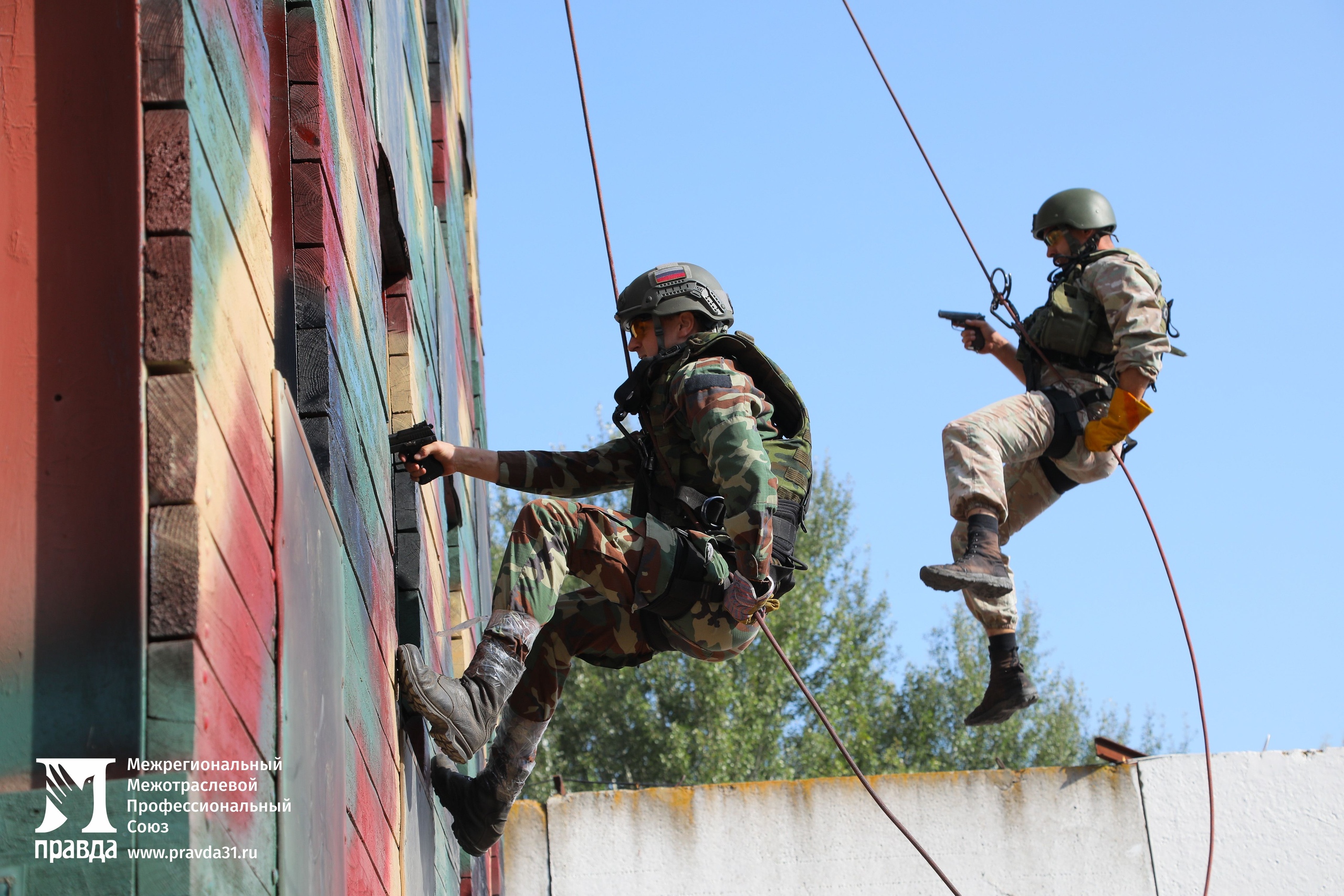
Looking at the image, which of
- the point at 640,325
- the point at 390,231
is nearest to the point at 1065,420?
the point at 640,325

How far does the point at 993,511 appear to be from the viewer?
6582 mm

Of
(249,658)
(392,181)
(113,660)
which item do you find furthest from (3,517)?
(392,181)

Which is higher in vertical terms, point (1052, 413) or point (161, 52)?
point (1052, 413)

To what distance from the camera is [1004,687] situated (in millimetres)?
6414

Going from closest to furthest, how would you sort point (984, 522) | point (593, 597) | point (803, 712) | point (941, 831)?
point (593, 597) < point (984, 522) < point (941, 831) < point (803, 712)

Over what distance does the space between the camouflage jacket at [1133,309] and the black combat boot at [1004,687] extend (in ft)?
4.43

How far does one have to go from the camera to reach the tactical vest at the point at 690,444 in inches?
200

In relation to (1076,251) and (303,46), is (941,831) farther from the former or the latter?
(303,46)

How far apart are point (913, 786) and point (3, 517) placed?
7.35 meters

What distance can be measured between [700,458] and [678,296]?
0.60 meters

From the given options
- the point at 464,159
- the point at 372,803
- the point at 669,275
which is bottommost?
the point at 372,803

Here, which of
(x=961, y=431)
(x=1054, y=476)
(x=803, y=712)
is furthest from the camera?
(x=803, y=712)

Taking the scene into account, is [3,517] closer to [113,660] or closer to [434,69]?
[113,660]

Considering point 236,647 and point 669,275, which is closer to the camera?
point 236,647
